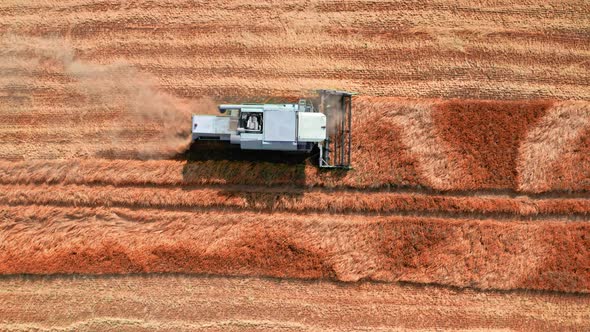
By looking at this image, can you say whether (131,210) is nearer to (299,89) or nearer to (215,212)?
(215,212)

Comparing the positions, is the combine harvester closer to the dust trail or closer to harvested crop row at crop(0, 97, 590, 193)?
harvested crop row at crop(0, 97, 590, 193)

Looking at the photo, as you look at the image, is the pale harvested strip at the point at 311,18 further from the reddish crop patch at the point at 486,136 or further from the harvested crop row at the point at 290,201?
the harvested crop row at the point at 290,201

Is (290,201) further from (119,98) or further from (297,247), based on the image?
(119,98)

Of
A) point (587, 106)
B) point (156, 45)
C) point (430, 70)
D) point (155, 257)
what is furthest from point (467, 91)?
point (155, 257)

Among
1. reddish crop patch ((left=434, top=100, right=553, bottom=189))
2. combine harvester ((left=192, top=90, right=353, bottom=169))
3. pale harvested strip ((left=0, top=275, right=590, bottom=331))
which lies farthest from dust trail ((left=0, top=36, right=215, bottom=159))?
reddish crop patch ((left=434, top=100, right=553, bottom=189))

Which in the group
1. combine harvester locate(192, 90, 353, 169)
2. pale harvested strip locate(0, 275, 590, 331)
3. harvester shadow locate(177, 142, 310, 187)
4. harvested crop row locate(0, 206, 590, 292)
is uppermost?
combine harvester locate(192, 90, 353, 169)

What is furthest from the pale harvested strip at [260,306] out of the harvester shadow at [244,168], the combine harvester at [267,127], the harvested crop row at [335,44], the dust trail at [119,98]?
the harvested crop row at [335,44]
